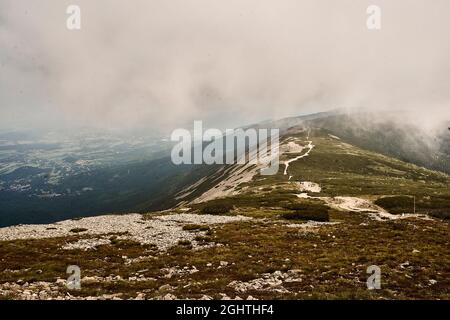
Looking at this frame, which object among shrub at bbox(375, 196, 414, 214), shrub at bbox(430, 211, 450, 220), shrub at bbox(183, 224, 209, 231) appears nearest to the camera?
shrub at bbox(183, 224, 209, 231)

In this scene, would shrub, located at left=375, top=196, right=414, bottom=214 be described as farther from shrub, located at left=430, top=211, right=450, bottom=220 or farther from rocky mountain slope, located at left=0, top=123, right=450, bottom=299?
rocky mountain slope, located at left=0, top=123, right=450, bottom=299

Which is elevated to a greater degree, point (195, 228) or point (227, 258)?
point (227, 258)

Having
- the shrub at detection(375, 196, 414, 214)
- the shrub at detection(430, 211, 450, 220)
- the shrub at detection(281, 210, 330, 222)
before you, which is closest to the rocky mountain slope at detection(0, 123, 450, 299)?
the shrub at detection(281, 210, 330, 222)

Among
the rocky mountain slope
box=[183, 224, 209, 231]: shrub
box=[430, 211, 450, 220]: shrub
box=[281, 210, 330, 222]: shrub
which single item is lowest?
box=[430, 211, 450, 220]: shrub

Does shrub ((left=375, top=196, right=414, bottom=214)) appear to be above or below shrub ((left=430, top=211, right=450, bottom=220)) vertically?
below

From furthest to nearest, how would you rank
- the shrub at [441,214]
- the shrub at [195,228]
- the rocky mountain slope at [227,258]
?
the shrub at [441,214]
the shrub at [195,228]
the rocky mountain slope at [227,258]

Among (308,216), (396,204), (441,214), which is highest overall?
(308,216)

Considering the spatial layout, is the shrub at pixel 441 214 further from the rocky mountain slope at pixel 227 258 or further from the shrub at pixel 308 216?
the shrub at pixel 308 216

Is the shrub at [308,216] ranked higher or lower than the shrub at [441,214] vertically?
higher

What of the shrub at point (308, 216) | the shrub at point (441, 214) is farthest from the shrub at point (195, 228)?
the shrub at point (441, 214)

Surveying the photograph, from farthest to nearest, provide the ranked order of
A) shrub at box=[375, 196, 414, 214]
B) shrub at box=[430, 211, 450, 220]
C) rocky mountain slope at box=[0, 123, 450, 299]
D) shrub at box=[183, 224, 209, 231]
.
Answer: shrub at box=[375, 196, 414, 214] → shrub at box=[430, 211, 450, 220] → shrub at box=[183, 224, 209, 231] → rocky mountain slope at box=[0, 123, 450, 299]

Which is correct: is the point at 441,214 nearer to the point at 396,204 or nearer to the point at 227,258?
the point at 396,204

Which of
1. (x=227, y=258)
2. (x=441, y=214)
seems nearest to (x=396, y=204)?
(x=441, y=214)
